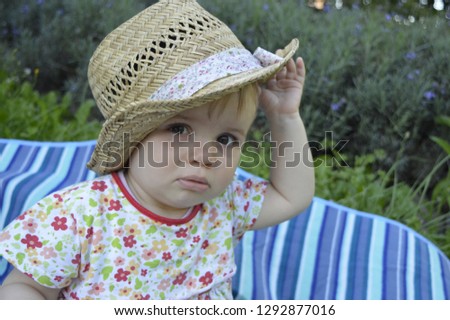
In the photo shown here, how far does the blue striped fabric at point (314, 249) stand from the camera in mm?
2406

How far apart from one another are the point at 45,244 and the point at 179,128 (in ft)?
1.45

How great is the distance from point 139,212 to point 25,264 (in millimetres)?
313

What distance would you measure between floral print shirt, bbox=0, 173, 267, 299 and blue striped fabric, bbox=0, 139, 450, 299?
65 centimetres

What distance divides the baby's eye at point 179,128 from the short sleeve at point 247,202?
356mm

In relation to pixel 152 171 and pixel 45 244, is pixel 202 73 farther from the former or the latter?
pixel 45 244

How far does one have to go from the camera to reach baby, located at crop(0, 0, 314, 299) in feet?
5.05

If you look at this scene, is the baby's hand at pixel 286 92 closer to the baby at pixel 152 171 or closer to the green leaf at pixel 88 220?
the baby at pixel 152 171

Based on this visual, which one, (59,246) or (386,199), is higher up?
(59,246)

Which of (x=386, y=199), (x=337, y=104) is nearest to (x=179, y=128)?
(x=386, y=199)

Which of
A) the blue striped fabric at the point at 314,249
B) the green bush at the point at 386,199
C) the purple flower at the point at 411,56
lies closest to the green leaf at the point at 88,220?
the blue striped fabric at the point at 314,249

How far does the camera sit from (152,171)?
160 centimetres

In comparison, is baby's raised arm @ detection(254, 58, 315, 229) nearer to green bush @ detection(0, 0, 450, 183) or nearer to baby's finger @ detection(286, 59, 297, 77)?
baby's finger @ detection(286, 59, 297, 77)

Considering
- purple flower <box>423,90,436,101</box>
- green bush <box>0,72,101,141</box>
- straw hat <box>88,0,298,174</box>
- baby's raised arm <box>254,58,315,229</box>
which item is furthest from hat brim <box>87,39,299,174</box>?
purple flower <box>423,90,436,101</box>
